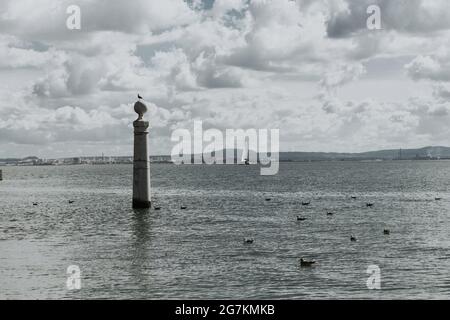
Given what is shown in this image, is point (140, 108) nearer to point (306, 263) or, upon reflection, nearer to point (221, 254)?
point (221, 254)

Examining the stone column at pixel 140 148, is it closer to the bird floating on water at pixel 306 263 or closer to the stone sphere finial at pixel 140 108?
the stone sphere finial at pixel 140 108

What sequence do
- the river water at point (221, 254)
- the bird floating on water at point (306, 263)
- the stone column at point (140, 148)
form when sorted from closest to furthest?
the river water at point (221, 254) → the bird floating on water at point (306, 263) → the stone column at point (140, 148)

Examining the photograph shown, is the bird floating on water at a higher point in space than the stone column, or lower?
lower

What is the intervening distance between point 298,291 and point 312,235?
21.8 m

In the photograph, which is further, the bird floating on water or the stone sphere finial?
the stone sphere finial

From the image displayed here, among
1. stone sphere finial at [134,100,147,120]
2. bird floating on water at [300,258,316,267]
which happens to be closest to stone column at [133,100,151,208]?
stone sphere finial at [134,100,147,120]

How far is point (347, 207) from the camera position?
263 ft

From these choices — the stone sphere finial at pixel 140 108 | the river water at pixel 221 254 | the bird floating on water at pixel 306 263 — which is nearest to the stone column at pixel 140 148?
the stone sphere finial at pixel 140 108

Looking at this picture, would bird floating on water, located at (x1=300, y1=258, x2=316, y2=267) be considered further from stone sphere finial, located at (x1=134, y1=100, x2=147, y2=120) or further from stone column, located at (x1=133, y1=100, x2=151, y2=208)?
stone sphere finial, located at (x1=134, y1=100, x2=147, y2=120)

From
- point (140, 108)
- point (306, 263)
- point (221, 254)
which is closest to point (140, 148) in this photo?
point (140, 108)

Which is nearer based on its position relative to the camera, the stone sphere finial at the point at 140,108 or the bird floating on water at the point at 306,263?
the bird floating on water at the point at 306,263
